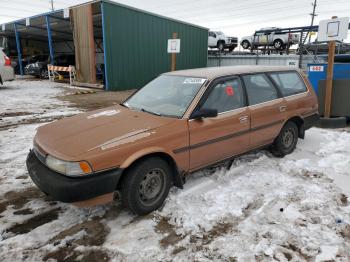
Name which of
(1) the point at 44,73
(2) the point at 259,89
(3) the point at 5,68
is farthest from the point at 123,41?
(2) the point at 259,89

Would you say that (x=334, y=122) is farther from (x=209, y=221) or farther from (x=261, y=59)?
(x=261, y=59)

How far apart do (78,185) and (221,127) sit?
1928mm

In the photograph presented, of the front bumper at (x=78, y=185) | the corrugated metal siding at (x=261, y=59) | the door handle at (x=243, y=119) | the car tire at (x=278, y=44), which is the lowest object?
the front bumper at (x=78, y=185)

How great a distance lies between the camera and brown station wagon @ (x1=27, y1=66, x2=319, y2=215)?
9.35 feet

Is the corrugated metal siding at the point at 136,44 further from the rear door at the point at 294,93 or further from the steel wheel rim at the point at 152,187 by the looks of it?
the steel wheel rim at the point at 152,187

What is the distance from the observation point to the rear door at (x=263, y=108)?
4.32 m

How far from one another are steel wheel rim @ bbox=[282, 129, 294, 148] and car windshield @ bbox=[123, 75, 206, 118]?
6.61ft

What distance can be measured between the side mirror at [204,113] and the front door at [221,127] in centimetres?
7

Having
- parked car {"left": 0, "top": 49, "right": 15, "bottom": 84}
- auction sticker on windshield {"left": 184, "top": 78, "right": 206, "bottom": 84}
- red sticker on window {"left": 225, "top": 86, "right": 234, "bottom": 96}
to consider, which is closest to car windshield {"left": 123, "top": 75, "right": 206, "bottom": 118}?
auction sticker on windshield {"left": 184, "top": 78, "right": 206, "bottom": 84}

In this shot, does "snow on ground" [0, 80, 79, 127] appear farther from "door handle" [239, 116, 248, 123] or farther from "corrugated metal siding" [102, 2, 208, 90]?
"door handle" [239, 116, 248, 123]

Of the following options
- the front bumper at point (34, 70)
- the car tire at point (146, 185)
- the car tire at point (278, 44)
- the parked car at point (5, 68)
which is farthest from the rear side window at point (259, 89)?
the car tire at point (278, 44)

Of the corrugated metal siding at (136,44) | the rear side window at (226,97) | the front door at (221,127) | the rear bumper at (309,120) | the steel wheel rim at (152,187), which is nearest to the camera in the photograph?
the steel wheel rim at (152,187)

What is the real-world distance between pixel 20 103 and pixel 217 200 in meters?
9.35

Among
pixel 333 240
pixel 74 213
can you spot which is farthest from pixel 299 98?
pixel 74 213
